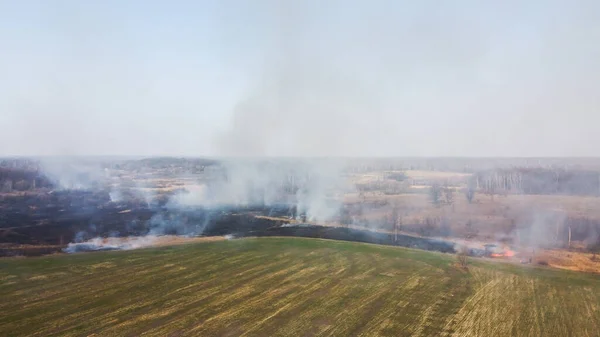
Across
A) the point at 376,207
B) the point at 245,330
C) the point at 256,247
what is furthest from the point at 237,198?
the point at 245,330

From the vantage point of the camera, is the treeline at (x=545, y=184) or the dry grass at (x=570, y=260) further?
the treeline at (x=545, y=184)

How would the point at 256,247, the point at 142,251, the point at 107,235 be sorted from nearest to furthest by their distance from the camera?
the point at 142,251 → the point at 256,247 → the point at 107,235

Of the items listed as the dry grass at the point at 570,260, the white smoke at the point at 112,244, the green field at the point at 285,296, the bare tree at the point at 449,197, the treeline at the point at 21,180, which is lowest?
the dry grass at the point at 570,260

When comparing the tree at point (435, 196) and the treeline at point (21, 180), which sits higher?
the treeline at point (21, 180)

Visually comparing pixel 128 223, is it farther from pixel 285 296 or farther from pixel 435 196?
pixel 435 196

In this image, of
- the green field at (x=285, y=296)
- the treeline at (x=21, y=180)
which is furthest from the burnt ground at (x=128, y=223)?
the treeline at (x=21, y=180)

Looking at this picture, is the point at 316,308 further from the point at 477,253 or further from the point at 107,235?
the point at 107,235

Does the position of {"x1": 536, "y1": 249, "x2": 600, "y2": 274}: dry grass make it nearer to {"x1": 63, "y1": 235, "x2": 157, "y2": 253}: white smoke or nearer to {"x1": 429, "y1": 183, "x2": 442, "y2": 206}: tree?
{"x1": 429, "y1": 183, "x2": 442, "y2": 206}: tree

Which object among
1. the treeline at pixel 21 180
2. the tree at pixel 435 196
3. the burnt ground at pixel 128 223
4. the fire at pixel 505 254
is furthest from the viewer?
the treeline at pixel 21 180

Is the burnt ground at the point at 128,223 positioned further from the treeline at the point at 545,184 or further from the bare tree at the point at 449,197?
the treeline at the point at 545,184
